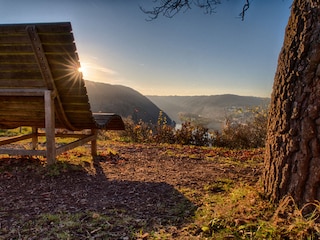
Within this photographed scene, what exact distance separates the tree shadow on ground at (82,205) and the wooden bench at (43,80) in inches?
28.0

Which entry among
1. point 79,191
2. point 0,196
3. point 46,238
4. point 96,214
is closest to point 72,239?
point 46,238

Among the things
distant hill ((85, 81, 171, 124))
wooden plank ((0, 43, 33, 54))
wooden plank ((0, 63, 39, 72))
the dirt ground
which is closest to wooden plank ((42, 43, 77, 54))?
wooden plank ((0, 43, 33, 54))

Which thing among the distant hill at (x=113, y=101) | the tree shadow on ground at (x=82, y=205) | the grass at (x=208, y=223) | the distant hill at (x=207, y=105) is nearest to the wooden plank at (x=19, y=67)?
the tree shadow on ground at (x=82, y=205)

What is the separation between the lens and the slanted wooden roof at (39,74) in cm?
392

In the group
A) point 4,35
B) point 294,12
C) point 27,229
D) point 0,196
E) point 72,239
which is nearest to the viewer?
point 72,239

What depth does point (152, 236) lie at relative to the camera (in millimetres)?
2342

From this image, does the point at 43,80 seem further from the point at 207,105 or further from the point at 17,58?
the point at 207,105

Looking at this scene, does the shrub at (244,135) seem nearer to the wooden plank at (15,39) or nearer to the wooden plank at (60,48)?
the wooden plank at (60,48)

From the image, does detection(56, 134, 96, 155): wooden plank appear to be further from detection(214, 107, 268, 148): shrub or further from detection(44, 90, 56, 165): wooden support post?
detection(214, 107, 268, 148): shrub

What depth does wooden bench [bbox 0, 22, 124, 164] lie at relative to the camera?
12.9 ft

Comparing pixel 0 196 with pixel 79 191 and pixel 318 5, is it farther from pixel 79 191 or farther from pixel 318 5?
pixel 318 5

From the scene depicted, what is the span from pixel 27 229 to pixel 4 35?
284 centimetres

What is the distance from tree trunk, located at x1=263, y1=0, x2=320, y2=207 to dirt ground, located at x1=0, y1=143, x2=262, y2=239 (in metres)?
1.00

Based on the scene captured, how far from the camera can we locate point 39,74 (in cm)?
438
